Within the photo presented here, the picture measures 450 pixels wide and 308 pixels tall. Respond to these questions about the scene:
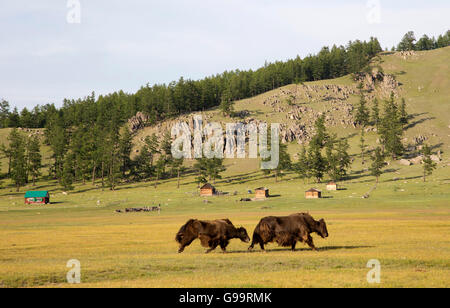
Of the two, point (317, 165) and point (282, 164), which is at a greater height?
point (282, 164)

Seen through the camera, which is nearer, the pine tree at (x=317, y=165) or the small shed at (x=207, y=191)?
the small shed at (x=207, y=191)

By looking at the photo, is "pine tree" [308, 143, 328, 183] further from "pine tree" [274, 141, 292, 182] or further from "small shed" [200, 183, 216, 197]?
"small shed" [200, 183, 216, 197]

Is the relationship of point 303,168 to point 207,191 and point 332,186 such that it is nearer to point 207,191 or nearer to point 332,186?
point 332,186

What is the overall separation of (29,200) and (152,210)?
151ft

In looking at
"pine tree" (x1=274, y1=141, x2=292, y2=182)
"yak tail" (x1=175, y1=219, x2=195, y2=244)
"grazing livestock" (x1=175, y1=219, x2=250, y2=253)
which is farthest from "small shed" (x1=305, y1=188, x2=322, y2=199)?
"yak tail" (x1=175, y1=219, x2=195, y2=244)

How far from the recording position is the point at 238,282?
1416cm

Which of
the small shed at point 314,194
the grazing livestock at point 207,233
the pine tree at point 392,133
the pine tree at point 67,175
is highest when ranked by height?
the pine tree at point 392,133

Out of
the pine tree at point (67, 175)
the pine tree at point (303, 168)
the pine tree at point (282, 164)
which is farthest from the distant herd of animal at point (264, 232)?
the pine tree at point (67, 175)

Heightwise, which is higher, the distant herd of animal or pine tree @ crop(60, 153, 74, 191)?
pine tree @ crop(60, 153, 74, 191)

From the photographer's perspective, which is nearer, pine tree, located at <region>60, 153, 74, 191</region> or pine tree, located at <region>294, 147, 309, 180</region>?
pine tree, located at <region>294, 147, 309, 180</region>

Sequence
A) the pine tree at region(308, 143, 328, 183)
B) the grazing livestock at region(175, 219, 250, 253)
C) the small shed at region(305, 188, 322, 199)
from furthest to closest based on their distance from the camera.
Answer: the pine tree at region(308, 143, 328, 183)
the small shed at region(305, 188, 322, 199)
the grazing livestock at region(175, 219, 250, 253)

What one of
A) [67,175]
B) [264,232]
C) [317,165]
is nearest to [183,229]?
[264,232]

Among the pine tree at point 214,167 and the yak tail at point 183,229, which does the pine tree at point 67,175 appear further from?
the yak tail at point 183,229
